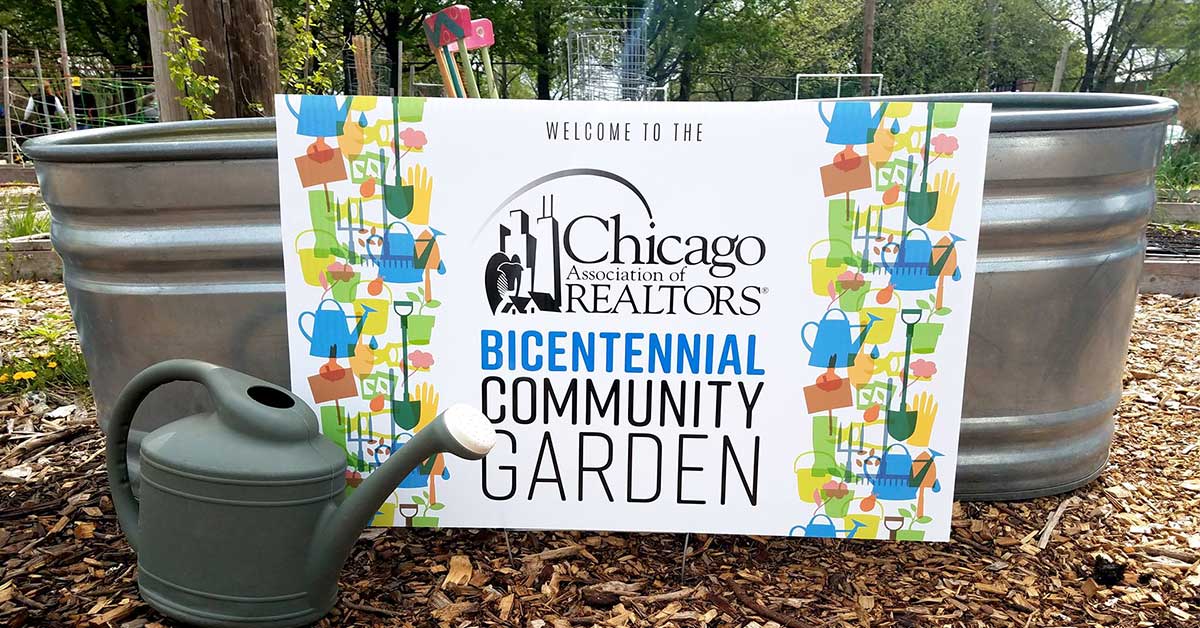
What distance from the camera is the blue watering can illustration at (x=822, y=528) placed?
5.79ft

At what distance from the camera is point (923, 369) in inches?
66.9

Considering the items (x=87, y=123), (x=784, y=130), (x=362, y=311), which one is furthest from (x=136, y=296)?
(x=87, y=123)

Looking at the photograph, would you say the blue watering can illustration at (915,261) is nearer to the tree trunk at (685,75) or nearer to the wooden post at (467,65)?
the wooden post at (467,65)

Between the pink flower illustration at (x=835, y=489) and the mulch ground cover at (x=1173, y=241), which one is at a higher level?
the mulch ground cover at (x=1173, y=241)

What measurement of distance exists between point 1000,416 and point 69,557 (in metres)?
1.99

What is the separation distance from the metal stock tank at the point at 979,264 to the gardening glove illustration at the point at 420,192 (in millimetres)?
288

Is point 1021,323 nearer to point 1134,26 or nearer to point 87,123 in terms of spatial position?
point 87,123

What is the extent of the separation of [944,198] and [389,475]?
44.0 inches

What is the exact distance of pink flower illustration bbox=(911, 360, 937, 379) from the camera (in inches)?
66.7

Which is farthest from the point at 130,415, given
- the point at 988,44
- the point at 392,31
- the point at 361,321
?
the point at 988,44

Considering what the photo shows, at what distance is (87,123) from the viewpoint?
11.7 metres

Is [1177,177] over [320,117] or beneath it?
beneath

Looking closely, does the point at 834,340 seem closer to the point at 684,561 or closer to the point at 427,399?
the point at 684,561

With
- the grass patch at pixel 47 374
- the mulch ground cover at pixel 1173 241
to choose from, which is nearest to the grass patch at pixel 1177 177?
the mulch ground cover at pixel 1173 241
